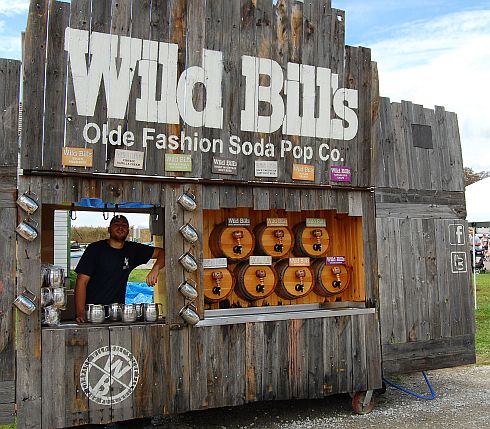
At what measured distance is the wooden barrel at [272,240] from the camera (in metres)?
7.29

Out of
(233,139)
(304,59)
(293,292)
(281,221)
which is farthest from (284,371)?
(304,59)

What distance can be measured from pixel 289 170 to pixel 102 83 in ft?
6.68

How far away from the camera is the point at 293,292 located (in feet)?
24.2

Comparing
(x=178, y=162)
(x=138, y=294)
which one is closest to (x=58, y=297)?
(x=178, y=162)

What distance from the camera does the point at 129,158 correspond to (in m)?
5.84

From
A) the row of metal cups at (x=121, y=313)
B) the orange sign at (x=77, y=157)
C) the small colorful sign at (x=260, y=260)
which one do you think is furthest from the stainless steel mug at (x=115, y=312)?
the small colorful sign at (x=260, y=260)

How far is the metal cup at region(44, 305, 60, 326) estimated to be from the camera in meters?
5.58

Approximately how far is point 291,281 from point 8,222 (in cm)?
323

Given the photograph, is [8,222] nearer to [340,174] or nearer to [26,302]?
[26,302]

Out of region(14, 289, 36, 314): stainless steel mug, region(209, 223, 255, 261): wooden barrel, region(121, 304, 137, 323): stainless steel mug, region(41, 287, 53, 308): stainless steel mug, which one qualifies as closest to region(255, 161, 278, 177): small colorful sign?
region(209, 223, 255, 261): wooden barrel

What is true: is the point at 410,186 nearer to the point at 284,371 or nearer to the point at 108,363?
the point at 284,371

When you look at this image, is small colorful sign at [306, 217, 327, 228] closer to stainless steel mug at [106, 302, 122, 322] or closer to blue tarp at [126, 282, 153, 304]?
stainless steel mug at [106, 302, 122, 322]

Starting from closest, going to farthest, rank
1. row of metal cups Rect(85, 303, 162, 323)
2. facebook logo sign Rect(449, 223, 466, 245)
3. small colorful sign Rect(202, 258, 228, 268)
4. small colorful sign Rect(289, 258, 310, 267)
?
1. row of metal cups Rect(85, 303, 162, 323)
2. small colorful sign Rect(202, 258, 228, 268)
3. small colorful sign Rect(289, 258, 310, 267)
4. facebook logo sign Rect(449, 223, 466, 245)

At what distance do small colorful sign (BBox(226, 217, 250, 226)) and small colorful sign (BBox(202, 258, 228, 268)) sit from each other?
0.39 m
